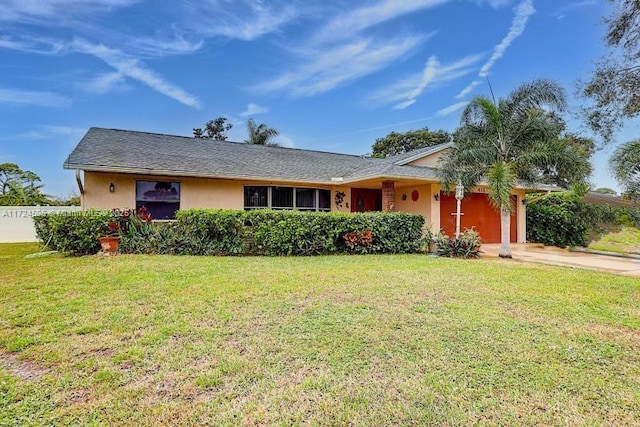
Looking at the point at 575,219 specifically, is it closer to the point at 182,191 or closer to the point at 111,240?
the point at 182,191

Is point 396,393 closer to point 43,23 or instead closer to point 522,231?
point 43,23

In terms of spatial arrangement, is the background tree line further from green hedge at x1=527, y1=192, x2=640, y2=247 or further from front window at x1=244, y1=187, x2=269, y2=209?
green hedge at x1=527, y1=192, x2=640, y2=247

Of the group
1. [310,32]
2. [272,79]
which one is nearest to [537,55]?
[310,32]

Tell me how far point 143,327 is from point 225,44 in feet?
43.8

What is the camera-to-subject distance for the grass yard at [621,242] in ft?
46.4

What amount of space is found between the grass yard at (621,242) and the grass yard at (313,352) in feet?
33.4

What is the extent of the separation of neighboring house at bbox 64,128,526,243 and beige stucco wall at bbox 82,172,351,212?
1.1 inches

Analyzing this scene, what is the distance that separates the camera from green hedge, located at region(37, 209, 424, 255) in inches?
382

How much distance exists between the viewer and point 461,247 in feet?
35.7

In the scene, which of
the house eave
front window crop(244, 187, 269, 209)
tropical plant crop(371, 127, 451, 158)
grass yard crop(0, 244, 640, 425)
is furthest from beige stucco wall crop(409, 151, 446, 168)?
tropical plant crop(371, 127, 451, 158)

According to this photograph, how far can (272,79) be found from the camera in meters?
16.7

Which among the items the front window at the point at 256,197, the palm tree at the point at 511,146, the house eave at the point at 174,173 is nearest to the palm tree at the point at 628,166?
the palm tree at the point at 511,146

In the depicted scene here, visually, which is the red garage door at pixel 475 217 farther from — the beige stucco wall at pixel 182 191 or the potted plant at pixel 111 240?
the potted plant at pixel 111 240

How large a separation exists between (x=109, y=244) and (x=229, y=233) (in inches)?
127
